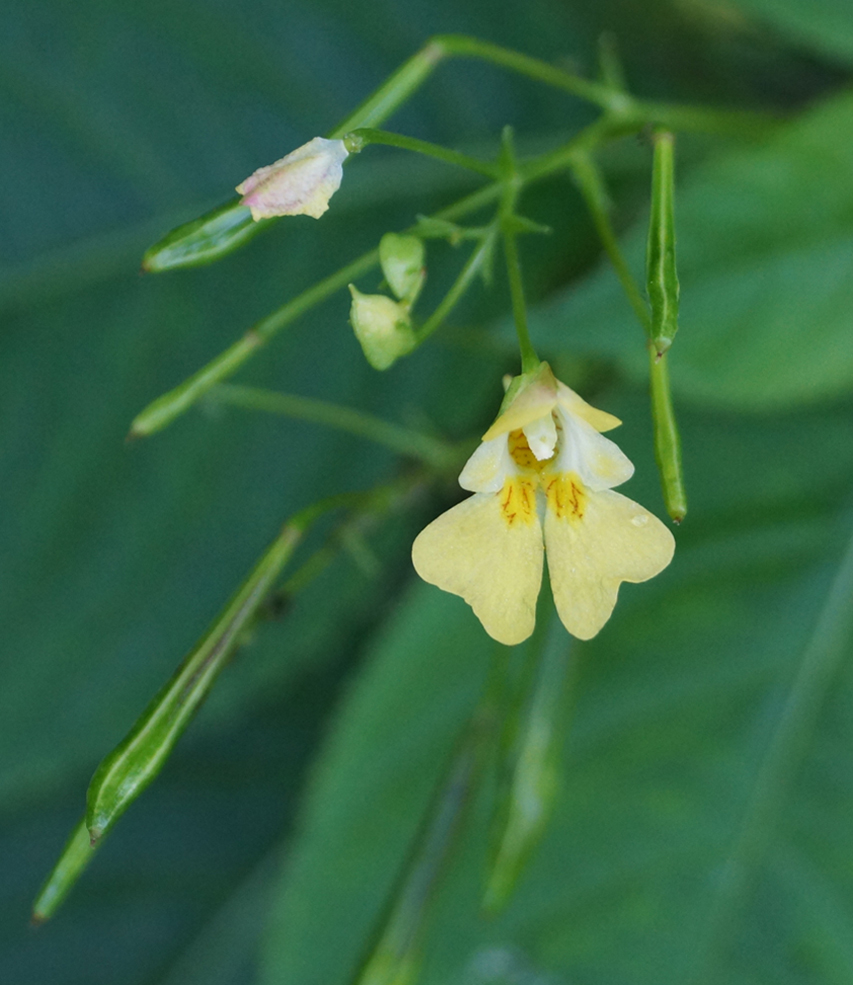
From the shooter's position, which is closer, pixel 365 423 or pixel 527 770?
pixel 527 770

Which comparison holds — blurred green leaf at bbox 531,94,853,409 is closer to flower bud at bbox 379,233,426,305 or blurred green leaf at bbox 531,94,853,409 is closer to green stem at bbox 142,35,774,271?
green stem at bbox 142,35,774,271

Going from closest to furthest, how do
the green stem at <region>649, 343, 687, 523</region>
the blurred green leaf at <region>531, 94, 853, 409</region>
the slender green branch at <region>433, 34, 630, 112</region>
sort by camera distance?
the green stem at <region>649, 343, 687, 523</region> → the slender green branch at <region>433, 34, 630, 112</region> → the blurred green leaf at <region>531, 94, 853, 409</region>

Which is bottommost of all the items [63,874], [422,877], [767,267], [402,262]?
[63,874]

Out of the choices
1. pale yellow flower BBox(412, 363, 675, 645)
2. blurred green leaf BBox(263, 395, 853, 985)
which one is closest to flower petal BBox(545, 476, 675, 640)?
pale yellow flower BBox(412, 363, 675, 645)

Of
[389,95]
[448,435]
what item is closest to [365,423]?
[448,435]

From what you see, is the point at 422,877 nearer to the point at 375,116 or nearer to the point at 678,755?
the point at 678,755

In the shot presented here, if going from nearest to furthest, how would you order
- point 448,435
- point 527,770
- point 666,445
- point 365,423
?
point 666,445 < point 527,770 < point 365,423 < point 448,435
